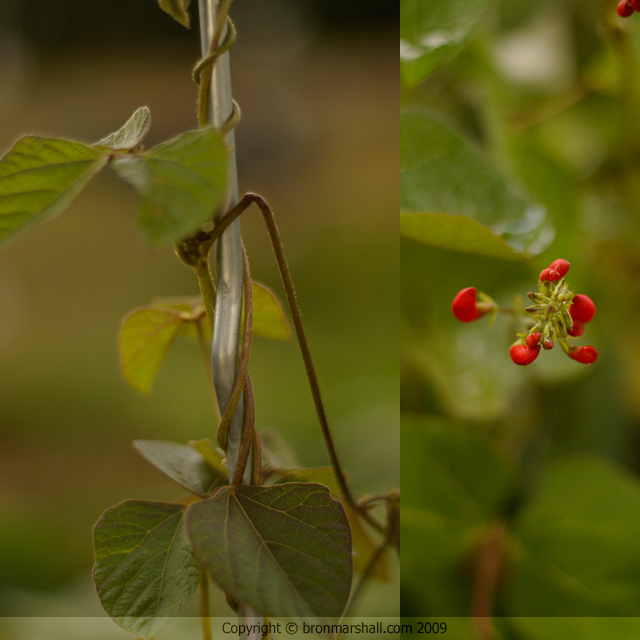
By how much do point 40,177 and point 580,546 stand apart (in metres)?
0.32

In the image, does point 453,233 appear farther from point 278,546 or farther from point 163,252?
point 163,252

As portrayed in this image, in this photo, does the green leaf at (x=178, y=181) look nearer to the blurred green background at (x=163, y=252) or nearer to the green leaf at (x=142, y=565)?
the green leaf at (x=142, y=565)

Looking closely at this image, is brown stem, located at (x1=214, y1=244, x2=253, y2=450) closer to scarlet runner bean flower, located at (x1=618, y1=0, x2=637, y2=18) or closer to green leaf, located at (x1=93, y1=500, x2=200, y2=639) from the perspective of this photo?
green leaf, located at (x1=93, y1=500, x2=200, y2=639)

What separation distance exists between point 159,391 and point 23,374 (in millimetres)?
522

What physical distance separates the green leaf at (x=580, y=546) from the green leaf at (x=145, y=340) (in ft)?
0.76

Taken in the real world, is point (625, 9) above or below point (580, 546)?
above

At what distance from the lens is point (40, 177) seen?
14 centimetres

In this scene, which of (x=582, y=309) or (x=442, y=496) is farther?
(x=442, y=496)

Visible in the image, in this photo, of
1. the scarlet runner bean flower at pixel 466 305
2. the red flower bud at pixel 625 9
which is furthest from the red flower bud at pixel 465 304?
the red flower bud at pixel 625 9

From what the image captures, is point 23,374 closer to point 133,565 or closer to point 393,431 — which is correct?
point 393,431

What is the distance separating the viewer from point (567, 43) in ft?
1.49

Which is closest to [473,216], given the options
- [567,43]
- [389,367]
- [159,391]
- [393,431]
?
[567,43]

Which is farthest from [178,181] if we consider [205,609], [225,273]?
[205,609]

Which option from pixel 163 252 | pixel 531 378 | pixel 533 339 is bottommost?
pixel 163 252
